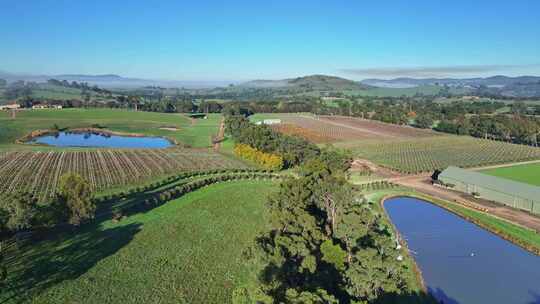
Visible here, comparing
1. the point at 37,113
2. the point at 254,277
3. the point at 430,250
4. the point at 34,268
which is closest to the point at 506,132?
the point at 430,250

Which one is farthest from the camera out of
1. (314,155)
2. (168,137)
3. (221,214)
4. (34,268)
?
(168,137)

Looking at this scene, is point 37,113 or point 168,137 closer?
point 168,137

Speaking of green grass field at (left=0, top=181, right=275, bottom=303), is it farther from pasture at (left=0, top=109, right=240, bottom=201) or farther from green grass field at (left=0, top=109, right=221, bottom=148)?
green grass field at (left=0, top=109, right=221, bottom=148)

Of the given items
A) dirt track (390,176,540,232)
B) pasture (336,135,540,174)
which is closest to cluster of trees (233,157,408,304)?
dirt track (390,176,540,232)

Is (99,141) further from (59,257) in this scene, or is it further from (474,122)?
(474,122)

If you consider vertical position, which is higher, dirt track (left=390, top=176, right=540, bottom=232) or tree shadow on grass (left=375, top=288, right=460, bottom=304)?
dirt track (left=390, top=176, right=540, bottom=232)

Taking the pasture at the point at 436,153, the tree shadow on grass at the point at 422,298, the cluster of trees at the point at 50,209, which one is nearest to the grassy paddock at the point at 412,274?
the tree shadow on grass at the point at 422,298

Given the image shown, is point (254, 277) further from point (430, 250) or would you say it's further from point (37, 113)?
point (37, 113)

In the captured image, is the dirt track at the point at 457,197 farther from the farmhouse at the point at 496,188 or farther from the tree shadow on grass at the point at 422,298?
the tree shadow on grass at the point at 422,298
